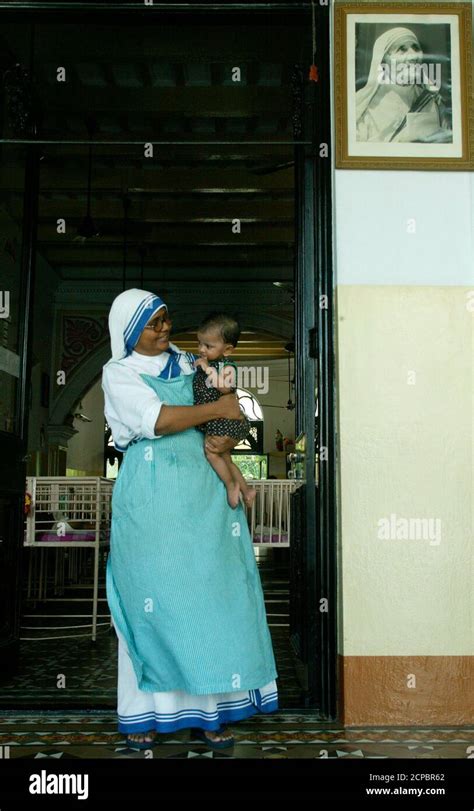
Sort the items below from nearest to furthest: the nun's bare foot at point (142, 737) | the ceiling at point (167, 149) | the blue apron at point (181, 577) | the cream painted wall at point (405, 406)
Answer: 1. the blue apron at point (181, 577)
2. the nun's bare foot at point (142, 737)
3. the cream painted wall at point (405, 406)
4. the ceiling at point (167, 149)

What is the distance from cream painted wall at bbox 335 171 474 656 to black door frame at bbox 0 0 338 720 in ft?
0.21

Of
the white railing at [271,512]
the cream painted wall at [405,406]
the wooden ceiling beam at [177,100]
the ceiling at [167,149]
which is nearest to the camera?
the cream painted wall at [405,406]

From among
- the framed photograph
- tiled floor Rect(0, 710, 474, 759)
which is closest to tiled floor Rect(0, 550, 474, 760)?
tiled floor Rect(0, 710, 474, 759)

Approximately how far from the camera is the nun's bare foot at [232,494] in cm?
289

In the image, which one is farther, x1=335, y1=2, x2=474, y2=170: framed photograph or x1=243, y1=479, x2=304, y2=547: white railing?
x1=243, y1=479, x2=304, y2=547: white railing

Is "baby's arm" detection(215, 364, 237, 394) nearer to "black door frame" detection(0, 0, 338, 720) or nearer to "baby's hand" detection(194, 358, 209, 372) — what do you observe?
"baby's hand" detection(194, 358, 209, 372)

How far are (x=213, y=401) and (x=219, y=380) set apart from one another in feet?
0.25

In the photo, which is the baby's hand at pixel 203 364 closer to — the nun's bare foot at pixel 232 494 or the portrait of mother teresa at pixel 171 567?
the portrait of mother teresa at pixel 171 567

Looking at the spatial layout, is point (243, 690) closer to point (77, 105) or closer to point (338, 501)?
point (338, 501)

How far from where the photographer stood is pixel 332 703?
3.18 meters

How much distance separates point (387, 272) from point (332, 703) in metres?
1.68

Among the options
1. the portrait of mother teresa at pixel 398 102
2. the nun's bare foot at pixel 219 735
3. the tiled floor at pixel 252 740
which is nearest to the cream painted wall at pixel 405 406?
the portrait of mother teresa at pixel 398 102

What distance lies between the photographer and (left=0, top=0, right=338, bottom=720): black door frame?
3.22m

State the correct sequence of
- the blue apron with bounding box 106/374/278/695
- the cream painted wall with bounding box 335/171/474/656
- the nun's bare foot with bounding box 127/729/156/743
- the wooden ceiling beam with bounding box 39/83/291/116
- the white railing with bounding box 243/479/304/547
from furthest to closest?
the wooden ceiling beam with bounding box 39/83/291/116, the white railing with bounding box 243/479/304/547, the cream painted wall with bounding box 335/171/474/656, the nun's bare foot with bounding box 127/729/156/743, the blue apron with bounding box 106/374/278/695
